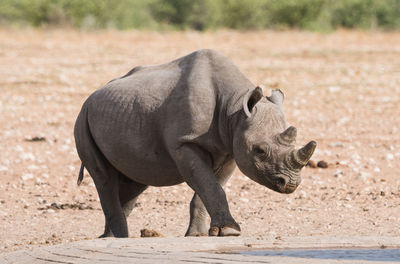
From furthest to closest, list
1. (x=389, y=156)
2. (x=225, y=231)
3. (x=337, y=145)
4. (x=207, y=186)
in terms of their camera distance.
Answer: (x=337, y=145) < (x=389, y=156) < (x=207, y=186) < (x=225, y=231)

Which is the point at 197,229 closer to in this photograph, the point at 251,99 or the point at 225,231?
the point at 225,231

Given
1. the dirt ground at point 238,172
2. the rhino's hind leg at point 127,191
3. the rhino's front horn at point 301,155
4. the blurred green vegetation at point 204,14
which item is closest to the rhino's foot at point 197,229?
the dirt ground at point 238,172

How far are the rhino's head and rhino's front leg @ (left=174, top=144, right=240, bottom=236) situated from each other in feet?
1.07

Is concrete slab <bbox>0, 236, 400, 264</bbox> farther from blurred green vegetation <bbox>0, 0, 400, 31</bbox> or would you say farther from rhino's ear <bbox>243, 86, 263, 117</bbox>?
blurred green vegetation <bbox>0, 0, 400, 31</bbox>

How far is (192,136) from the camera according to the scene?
7324 mm

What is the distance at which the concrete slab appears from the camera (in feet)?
19.0

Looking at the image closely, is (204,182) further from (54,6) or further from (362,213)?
(54,6)

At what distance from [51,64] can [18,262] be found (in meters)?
17.8

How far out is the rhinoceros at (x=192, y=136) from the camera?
277 inches

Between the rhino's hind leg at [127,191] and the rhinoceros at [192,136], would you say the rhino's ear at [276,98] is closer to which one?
the rhinoceros at [192,136]

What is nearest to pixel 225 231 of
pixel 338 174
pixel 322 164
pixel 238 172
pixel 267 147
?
pixel 267 147

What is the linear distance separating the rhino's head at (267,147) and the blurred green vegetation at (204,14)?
1200 inches

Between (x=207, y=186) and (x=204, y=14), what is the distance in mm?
39846

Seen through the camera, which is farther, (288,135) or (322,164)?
(322,164)
